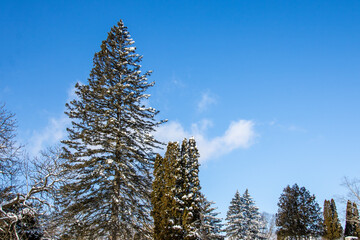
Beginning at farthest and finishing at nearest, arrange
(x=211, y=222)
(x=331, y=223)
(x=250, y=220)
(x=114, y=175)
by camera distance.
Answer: (x=331, y=223), (x=250, y=220), (x=211, y=222), (x=114, y=175)

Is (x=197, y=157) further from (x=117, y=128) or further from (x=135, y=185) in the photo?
(x=117, y=128)

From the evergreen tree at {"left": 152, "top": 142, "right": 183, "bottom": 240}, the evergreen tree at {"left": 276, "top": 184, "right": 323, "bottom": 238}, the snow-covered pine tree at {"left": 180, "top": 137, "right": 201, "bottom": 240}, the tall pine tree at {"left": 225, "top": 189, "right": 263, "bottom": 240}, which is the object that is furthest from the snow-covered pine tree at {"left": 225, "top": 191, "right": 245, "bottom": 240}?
the evergreen tree at {"left": 152, "top": 142, "right": 183, "bottom": 240}

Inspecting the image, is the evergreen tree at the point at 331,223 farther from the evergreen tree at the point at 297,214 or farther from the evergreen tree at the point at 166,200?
the evergreen tree at the point at 166,200

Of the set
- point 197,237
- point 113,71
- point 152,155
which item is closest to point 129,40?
point 113,71

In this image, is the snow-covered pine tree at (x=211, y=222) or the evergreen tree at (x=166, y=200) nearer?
the evergreen tree at (x=166, y=200)

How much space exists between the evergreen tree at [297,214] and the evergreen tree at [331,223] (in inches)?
213

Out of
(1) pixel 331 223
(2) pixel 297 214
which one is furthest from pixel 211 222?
(1) pixel 331 223

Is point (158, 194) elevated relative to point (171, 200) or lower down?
elevated

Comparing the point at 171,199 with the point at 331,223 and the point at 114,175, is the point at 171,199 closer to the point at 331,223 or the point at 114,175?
the point at 114,175

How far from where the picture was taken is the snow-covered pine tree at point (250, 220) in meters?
31.6

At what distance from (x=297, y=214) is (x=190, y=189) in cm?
2243

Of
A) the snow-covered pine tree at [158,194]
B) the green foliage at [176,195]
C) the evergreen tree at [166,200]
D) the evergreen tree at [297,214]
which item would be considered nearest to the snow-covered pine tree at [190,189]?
the green foliage at [176,195]

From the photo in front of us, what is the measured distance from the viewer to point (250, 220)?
3219cm

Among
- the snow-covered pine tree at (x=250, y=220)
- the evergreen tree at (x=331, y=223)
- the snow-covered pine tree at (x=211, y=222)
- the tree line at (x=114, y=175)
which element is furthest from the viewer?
the evergreen tree at (x=331, y=223)
